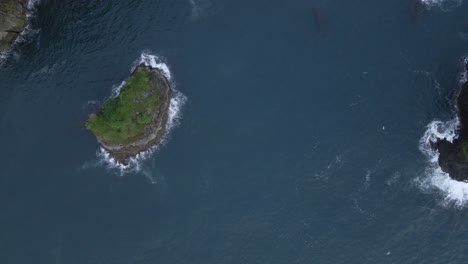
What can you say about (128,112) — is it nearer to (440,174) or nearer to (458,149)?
(440,174)

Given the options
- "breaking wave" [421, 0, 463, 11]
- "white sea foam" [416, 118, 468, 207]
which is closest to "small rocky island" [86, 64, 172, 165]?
"white sea foam" [416, 118, 468, 207]

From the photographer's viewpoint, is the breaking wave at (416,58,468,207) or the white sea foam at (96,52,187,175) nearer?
the breaking wave at (416,58,468,207)

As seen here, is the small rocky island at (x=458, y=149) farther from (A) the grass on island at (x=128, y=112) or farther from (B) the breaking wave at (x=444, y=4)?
(A) the grass on island at (x=128, y=112)

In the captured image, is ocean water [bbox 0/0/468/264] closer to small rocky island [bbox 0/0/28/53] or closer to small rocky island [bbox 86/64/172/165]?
small rocky island [bbox 86/64/172/165]

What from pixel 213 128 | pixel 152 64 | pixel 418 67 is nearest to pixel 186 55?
pixel 152 64

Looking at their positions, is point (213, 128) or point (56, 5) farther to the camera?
point (56, 5)

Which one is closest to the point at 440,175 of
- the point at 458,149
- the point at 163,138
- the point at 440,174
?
the point at 440,174

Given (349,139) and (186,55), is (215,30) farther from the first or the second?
(349,139)

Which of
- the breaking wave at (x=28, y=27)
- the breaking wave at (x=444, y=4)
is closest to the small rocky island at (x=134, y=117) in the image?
the breaking wave at (x=28, y=27)
